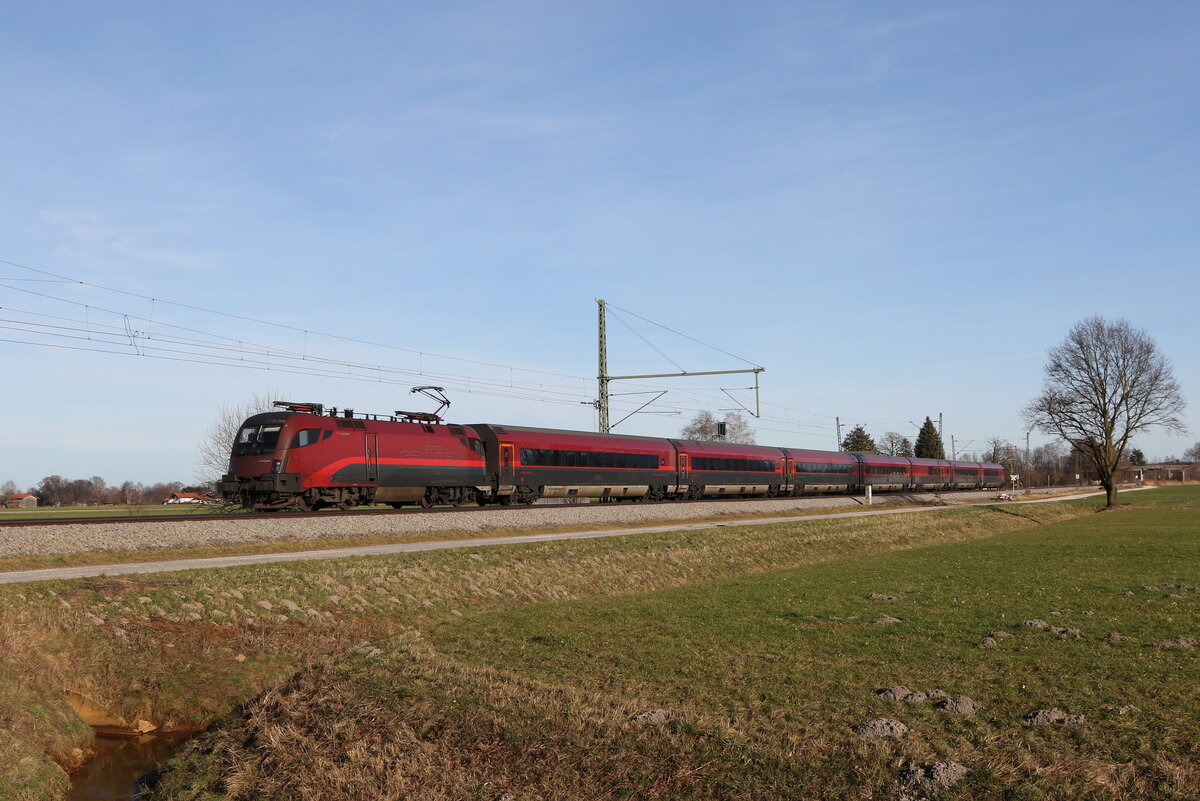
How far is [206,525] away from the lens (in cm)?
2508

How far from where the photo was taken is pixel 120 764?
11977mm

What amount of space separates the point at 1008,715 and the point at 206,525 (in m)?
22.3

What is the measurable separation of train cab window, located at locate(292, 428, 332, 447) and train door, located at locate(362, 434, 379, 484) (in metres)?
2.23

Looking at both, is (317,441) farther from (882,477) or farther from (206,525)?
(882,477)

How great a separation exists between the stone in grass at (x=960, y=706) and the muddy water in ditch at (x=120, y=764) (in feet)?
33.3

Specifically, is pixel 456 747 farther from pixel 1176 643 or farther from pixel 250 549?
pixel 250 549

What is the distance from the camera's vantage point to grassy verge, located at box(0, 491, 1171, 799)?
33.0 feet

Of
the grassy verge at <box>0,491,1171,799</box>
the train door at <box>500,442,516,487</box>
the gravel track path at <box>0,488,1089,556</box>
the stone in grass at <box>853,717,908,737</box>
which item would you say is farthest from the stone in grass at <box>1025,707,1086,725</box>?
the train door at <box>500,442,516,487</box>

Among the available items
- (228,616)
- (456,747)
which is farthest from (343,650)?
(456,747)

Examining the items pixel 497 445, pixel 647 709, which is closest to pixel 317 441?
pixel 497 445

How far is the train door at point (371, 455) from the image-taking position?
3338cm

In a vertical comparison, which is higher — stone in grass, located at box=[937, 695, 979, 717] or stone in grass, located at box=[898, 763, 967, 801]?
stone in grass, located at box=[937, 695, 979, 717]

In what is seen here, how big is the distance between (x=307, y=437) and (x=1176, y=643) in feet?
86.9

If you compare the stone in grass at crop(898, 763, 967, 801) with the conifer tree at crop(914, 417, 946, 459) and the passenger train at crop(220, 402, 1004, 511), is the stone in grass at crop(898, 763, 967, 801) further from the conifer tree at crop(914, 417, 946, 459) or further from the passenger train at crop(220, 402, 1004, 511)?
the conifer tree at crop(914, 417, 946, 459)
